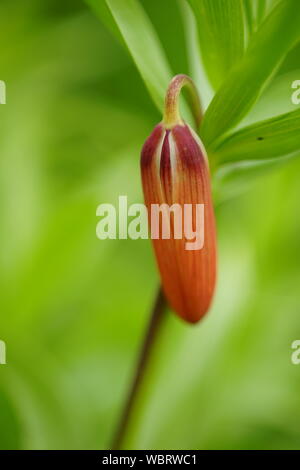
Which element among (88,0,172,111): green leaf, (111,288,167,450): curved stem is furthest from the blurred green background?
(88,0,172,111): green leaf

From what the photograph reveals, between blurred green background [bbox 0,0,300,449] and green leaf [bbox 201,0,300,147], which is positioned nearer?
green leaf [bbox 201,0,300,147]

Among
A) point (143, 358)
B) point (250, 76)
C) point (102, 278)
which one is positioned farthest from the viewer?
point (102, 278)

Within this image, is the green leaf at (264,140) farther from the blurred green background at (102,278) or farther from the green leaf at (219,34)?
the blurred green background at (102,278)

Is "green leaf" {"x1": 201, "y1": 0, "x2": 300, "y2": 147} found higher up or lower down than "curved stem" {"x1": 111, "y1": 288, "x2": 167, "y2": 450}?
higher up

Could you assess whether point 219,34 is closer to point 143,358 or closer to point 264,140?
point 264,140

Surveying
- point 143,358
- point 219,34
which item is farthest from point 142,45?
point 143,358

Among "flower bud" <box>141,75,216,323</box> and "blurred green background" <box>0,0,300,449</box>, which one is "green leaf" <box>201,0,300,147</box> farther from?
"blurred green background" <box>0,0,300,449</box>
